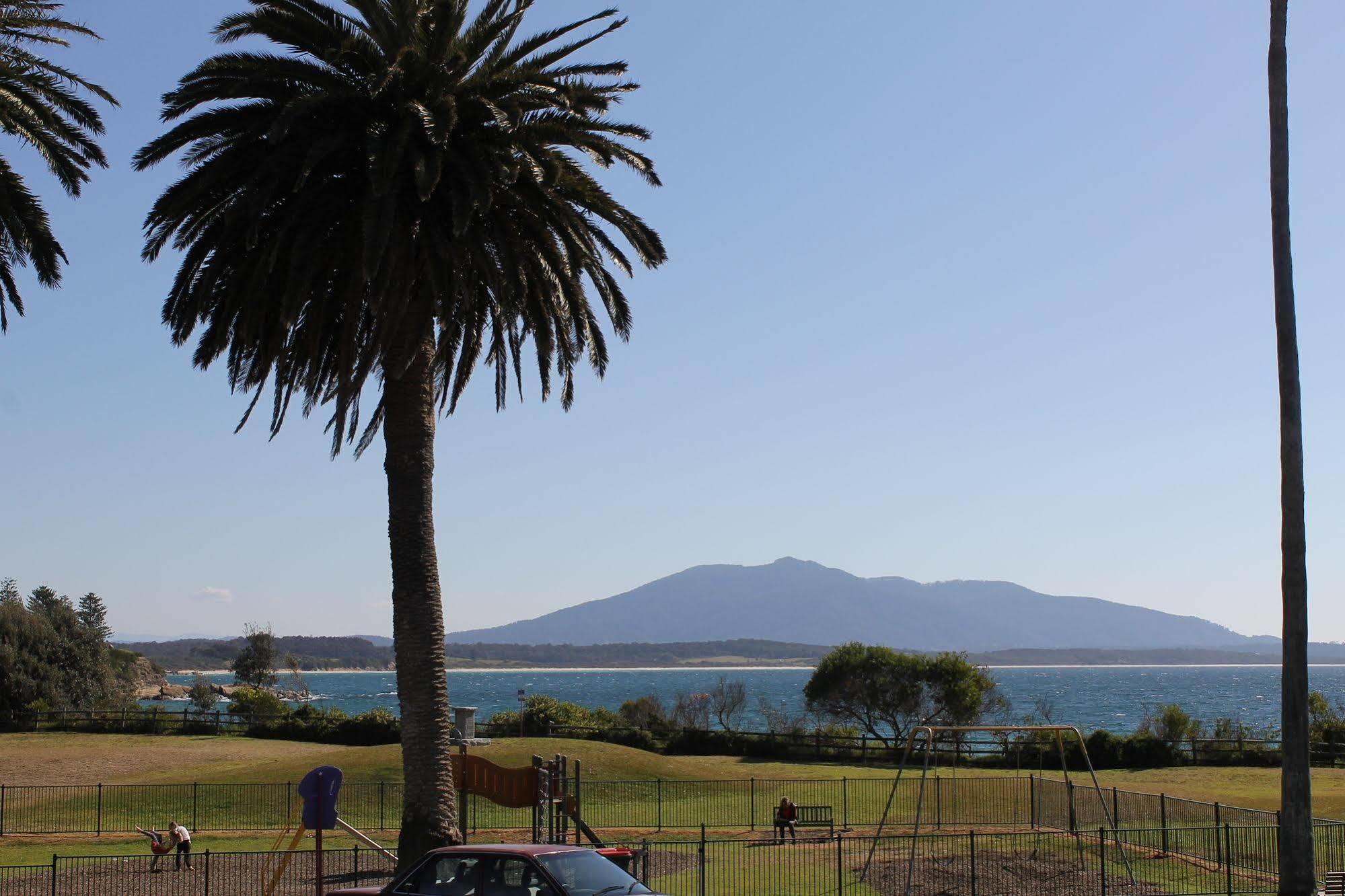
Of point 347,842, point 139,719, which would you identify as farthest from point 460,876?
point 139,719

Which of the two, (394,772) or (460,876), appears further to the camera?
(394,772)

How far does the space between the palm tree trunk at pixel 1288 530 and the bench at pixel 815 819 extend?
59.2ft

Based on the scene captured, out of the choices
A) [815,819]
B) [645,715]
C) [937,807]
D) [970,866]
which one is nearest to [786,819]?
[815,819]

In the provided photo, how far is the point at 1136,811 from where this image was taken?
120ft

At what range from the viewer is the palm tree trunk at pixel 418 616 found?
74.7ft

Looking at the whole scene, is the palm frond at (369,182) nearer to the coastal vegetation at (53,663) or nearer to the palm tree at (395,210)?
the palm tree at (395,210)

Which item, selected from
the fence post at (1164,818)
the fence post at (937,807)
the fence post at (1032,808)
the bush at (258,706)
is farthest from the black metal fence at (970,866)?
the bush at (258,706)

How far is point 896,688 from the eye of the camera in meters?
72.6

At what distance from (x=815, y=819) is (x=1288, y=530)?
21.7 m

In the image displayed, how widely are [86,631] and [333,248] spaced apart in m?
74.5

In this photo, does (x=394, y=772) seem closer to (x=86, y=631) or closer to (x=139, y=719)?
(x=139, y=719)

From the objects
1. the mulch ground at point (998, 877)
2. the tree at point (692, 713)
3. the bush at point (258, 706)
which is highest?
the mulch ground at point (998, 877)

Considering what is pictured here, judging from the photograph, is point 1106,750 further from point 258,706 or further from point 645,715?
point 258,706

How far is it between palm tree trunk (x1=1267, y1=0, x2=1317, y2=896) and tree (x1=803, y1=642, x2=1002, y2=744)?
5427cm
